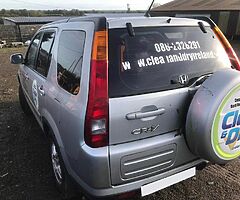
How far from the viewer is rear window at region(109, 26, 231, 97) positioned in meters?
1.99

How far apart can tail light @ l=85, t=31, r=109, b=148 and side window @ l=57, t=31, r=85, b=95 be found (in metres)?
0.21

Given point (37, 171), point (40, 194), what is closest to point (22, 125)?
point (37, 171)

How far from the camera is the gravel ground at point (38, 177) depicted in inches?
109

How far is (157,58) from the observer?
84.5 inches

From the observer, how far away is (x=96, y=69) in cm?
192

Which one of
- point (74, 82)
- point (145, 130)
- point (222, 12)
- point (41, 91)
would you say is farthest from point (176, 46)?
point (222, 12)

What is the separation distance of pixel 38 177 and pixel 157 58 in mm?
2008

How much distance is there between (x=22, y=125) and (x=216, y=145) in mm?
3575

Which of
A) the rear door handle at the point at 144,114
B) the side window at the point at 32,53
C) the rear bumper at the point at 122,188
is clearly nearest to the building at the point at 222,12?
the side window at the point at 32,53

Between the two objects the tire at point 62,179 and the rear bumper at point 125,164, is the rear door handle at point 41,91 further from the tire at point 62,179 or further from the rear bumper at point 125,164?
the rear bumper at point 125,164

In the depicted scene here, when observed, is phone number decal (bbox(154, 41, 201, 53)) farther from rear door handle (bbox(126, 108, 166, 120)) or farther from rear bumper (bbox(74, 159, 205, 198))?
rear bumper (bbox(74, 159, 205, 198))

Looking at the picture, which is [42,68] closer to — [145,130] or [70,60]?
[70,60]

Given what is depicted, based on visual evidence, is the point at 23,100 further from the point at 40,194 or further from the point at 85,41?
the point at 85,41

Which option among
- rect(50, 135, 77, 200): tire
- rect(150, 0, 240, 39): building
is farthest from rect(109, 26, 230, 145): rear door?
rect(150, 0, 240, 39): building
